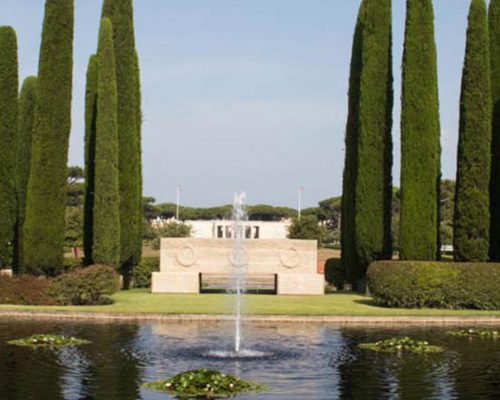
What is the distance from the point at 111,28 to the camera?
27.7 metres

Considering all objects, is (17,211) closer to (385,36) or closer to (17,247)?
(17,247)

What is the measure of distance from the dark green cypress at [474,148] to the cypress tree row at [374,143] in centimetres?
257

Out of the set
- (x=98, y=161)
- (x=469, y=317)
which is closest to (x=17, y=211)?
(x=98, y=161)

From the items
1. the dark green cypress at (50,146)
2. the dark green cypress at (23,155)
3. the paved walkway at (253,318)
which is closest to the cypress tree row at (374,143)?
the paved walkway at (253,318)

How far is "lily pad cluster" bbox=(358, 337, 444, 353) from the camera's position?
14875 millimetres

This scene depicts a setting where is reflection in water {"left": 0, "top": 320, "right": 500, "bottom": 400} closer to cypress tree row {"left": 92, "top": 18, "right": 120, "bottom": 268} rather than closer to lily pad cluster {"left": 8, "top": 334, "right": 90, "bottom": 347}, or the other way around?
lily pad cluster {"left": 8, "top": 334, "right": 90, "bottom": 347}

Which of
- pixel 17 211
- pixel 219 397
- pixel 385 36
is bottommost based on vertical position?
pixel 219 397

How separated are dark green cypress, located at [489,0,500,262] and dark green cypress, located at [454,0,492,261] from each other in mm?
2053

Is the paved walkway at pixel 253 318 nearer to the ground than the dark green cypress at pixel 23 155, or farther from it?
nearer to the ground

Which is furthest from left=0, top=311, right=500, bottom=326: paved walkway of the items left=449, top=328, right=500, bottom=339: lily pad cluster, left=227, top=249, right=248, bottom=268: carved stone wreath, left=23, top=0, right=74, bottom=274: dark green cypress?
left=227, top=249, right=248, bottom=268: carved stone wreath

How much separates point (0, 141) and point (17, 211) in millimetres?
3733

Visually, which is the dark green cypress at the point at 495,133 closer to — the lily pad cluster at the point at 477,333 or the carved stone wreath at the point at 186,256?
the carved stone wreath at the point at 186,256

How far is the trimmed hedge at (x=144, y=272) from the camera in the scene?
31297 millimetres

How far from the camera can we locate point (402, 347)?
15023mm
